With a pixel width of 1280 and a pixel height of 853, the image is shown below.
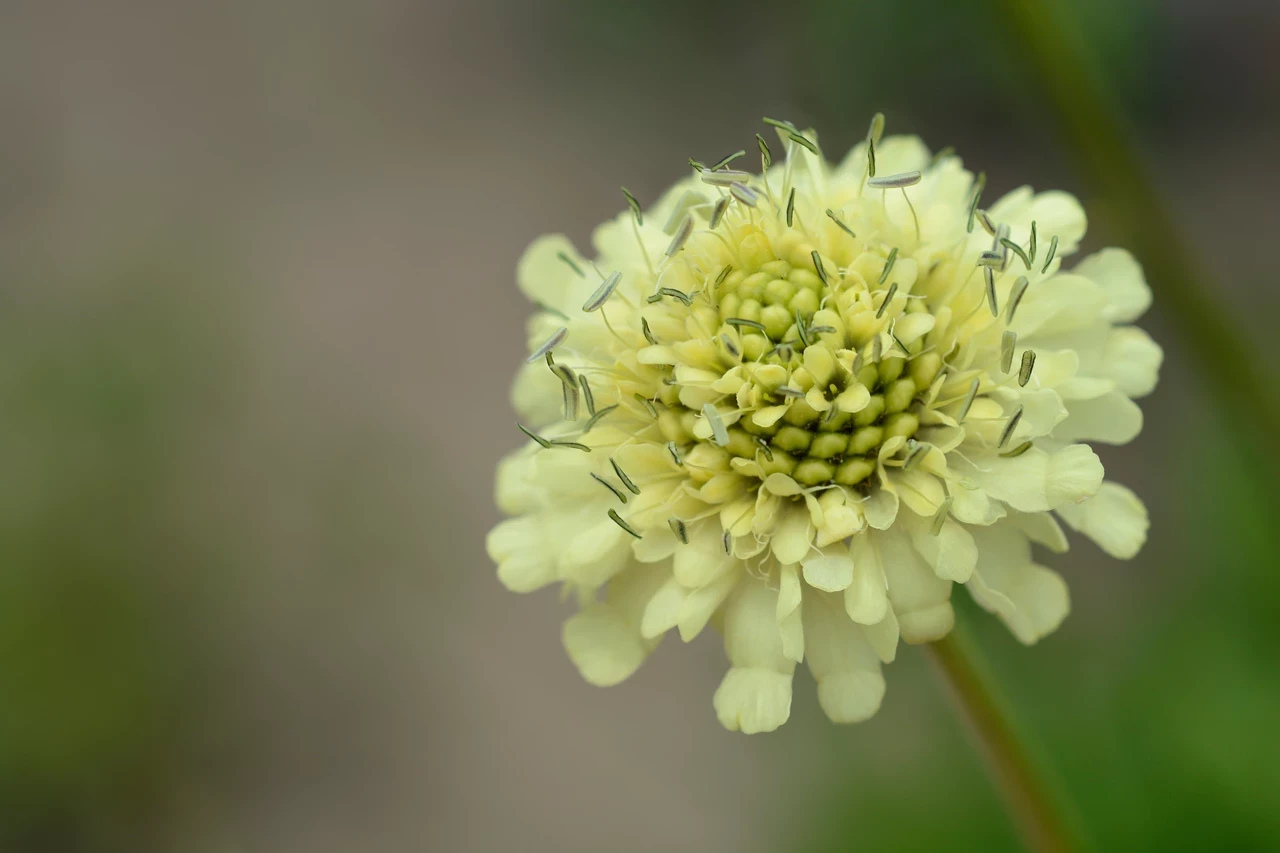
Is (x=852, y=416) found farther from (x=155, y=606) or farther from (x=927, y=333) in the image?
(x=155, y=606)

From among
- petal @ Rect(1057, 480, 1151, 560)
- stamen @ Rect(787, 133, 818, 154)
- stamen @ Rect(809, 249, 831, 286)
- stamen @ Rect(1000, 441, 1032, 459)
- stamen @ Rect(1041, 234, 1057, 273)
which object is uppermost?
stamen @ Rect(787, 133, 818, 154)

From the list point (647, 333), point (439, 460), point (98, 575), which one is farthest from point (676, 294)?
point (439, 460)

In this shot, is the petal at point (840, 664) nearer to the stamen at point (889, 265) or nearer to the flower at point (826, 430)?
the flower at point (826, 430)

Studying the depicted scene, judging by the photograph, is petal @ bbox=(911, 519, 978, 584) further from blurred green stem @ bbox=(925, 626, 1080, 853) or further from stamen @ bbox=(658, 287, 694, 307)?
stamen @ bbox=(658, 287, 694, 307)

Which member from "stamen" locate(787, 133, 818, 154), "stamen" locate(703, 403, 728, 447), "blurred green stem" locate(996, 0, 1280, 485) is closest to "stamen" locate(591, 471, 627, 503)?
"stamen" locate(703, 403, 728, 447)

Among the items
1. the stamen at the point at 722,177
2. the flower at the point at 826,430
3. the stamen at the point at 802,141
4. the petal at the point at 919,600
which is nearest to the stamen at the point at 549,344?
the flower at the point at 826,430

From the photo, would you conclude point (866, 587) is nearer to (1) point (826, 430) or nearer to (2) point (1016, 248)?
(1) point (826, 430)
